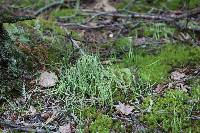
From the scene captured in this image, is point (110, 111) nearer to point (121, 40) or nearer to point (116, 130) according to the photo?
point (116, 130)

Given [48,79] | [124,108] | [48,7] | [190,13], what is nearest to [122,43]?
[190,13]

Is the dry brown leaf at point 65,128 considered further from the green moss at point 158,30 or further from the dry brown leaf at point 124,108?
the green moss at point 158,30

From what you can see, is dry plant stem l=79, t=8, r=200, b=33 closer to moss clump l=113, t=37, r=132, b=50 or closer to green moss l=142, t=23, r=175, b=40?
green moss l=142, t=23, r=175, b=40

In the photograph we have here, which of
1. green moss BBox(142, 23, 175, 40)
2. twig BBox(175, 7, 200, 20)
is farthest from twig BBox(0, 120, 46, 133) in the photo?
twig BBox(175, 7, 200, 20)

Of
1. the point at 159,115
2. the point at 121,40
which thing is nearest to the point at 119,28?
the point at 121,40

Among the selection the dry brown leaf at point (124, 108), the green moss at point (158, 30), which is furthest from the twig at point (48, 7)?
the dry brown leaf at point (124, 108)

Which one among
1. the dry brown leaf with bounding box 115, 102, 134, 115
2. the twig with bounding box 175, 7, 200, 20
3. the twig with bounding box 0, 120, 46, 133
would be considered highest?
the twig with bounding box 175, 7, 200, 20
